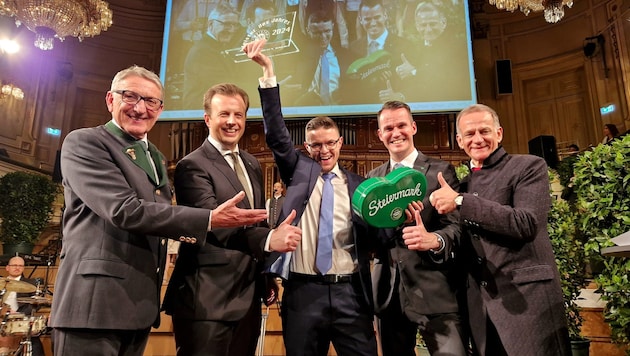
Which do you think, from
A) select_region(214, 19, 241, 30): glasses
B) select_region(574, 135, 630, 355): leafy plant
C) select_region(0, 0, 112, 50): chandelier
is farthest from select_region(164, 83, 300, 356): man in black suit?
select_region(0, 0, 112, 50): chandelier

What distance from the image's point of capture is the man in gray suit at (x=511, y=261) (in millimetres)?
1775

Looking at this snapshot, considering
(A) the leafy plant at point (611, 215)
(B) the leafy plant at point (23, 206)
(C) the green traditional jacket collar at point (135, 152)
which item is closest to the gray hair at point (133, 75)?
(C) the green traditional jacket collar at point (135, 152)

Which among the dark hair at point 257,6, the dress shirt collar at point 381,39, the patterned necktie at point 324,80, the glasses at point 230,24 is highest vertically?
the dark hair at point 257,6

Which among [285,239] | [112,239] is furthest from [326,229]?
[112,239]

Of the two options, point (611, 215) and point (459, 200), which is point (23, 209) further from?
point (611, 215)

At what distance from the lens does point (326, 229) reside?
6.55 feet

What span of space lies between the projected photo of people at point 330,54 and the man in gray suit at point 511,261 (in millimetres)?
3593

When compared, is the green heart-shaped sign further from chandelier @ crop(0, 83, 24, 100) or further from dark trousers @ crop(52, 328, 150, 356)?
chandelier @ crop(0, 83, 24, 100)

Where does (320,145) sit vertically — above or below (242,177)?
above

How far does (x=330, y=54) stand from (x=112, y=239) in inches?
191

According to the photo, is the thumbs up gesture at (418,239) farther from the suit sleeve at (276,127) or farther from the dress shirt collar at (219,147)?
the dress shirt collar at (219,147)

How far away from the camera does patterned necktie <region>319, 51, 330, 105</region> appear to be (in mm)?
5783

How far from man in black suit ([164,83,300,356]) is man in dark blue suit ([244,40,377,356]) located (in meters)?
0.15

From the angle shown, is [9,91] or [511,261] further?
[9,91]
